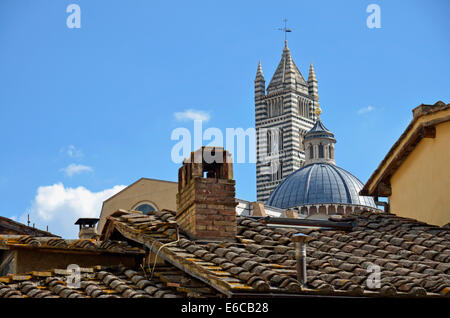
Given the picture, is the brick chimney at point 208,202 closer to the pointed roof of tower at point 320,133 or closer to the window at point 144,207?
the window at point 144,207

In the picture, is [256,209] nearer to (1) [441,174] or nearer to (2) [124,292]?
(1) [441,174]

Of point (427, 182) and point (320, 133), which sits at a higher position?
point (320, 133)

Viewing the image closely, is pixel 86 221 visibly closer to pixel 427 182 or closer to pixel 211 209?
pixel 427 182

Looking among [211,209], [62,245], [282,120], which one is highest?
[282,120]

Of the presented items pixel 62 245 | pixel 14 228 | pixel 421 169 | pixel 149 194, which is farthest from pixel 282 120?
pixel 62 245

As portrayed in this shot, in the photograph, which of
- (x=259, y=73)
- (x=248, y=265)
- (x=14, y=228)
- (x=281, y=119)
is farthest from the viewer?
(x=259, y=73)

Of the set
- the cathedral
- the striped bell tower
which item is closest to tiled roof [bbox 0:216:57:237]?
the cathedral

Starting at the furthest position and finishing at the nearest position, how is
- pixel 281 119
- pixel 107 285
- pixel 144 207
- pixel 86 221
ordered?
pixel 281 119 → pixel 144 207 → pixel 86 221 → pixel 107 285

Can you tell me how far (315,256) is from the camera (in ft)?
45.0

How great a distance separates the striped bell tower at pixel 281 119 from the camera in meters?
137

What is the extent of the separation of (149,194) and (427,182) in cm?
1690
